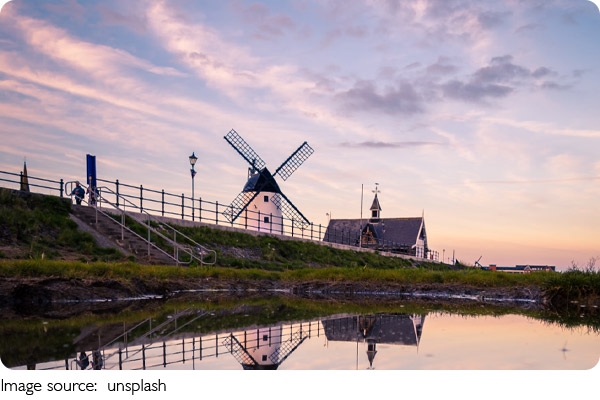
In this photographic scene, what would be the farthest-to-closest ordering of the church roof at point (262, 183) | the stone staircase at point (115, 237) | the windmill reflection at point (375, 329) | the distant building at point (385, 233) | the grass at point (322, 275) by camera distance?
the distant building at point (385, 233) < the church roof at point (262, 183) < the stone staircase at point (115, 237) < the grass at point (322, 275) < the windmill reflection at point (375, 329)

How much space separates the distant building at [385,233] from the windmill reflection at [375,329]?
5917 cm

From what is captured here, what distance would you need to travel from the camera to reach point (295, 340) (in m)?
7.38

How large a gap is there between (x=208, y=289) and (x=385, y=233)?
60.7 meters

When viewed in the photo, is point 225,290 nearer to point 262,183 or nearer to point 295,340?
point 295,340

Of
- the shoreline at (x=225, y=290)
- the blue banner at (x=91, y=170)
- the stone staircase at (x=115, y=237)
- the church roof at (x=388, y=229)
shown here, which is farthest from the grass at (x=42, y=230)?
the church roof at (x=388, y=229)

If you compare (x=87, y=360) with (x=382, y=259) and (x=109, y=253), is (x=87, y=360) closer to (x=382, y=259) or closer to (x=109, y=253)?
(x=109, y=253)

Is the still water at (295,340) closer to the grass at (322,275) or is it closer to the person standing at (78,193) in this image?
the grass at (322,275)

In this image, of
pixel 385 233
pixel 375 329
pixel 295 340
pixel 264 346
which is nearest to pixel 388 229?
pixel 385 233

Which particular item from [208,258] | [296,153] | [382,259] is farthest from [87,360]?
[296,153]

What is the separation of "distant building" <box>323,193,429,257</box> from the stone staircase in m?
48.5

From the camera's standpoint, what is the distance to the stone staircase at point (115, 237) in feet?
66.7

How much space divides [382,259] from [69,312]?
34575 millimetres

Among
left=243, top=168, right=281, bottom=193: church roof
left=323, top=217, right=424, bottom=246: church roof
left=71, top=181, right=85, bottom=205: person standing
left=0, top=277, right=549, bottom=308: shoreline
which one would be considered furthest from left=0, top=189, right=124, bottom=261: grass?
left=323, top=217, right=424, bottom=246: church roof
